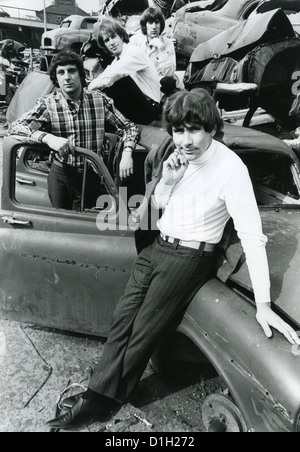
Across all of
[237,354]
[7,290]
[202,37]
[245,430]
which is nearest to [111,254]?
[7,290]

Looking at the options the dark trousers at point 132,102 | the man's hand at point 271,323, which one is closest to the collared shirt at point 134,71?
the dark trousers at point 132,102

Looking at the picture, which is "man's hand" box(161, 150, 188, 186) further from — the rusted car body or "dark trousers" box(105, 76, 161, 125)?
the rusted car body

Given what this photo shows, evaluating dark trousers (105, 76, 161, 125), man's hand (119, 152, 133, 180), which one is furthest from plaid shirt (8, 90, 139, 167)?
dark trousers (105, 76, 161, 125)

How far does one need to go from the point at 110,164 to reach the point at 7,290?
1.25 m

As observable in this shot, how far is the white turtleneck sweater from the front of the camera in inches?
75.0

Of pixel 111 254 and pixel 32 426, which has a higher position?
pixel 111 254

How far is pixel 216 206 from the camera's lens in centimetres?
206

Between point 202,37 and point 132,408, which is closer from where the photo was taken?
point 132,408

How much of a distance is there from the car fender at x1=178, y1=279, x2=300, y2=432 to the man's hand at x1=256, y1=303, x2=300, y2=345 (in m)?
0.03

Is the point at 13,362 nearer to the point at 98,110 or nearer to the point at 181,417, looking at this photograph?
the point at 181,417

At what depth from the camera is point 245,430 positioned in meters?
1.81

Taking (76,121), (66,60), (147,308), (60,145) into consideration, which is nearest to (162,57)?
(66,60)

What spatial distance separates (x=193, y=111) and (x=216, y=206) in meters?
0.48

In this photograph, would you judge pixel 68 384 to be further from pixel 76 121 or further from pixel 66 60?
pixel 66 60
